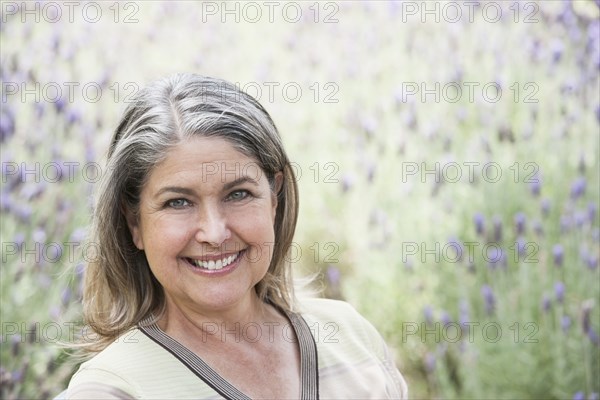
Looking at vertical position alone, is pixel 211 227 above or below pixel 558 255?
above

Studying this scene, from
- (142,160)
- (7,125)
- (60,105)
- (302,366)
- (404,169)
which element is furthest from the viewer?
(404,169)

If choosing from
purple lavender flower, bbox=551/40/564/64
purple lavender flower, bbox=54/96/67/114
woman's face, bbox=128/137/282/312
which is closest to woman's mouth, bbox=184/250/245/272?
woman's face, bbox=128/137/282/312

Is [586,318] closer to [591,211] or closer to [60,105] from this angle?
[591,211]

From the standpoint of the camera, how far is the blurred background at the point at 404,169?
3.09 metres

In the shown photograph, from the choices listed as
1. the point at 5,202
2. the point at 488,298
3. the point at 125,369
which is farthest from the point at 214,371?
the point at 5,202

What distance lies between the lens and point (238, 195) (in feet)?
5.87

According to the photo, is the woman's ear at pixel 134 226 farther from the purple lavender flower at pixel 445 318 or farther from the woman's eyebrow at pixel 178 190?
the purple lavender flower at pixel 445 318

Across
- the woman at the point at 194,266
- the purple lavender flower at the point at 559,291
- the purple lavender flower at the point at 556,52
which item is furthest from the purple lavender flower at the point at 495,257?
the woman at the point at 194,266

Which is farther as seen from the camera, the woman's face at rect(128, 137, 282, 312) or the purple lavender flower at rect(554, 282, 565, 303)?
the purple lavender flower at rect(554, 282, 565, 303)

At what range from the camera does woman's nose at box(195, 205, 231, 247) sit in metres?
1.72

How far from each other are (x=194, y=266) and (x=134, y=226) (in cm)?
18

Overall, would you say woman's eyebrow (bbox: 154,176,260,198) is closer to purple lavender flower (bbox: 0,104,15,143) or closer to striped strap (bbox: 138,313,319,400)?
striped strap (bbox: 138,313,319,400)

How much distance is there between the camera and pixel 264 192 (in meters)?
1.83

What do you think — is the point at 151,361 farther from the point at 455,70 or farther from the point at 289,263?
the point at 455,70
